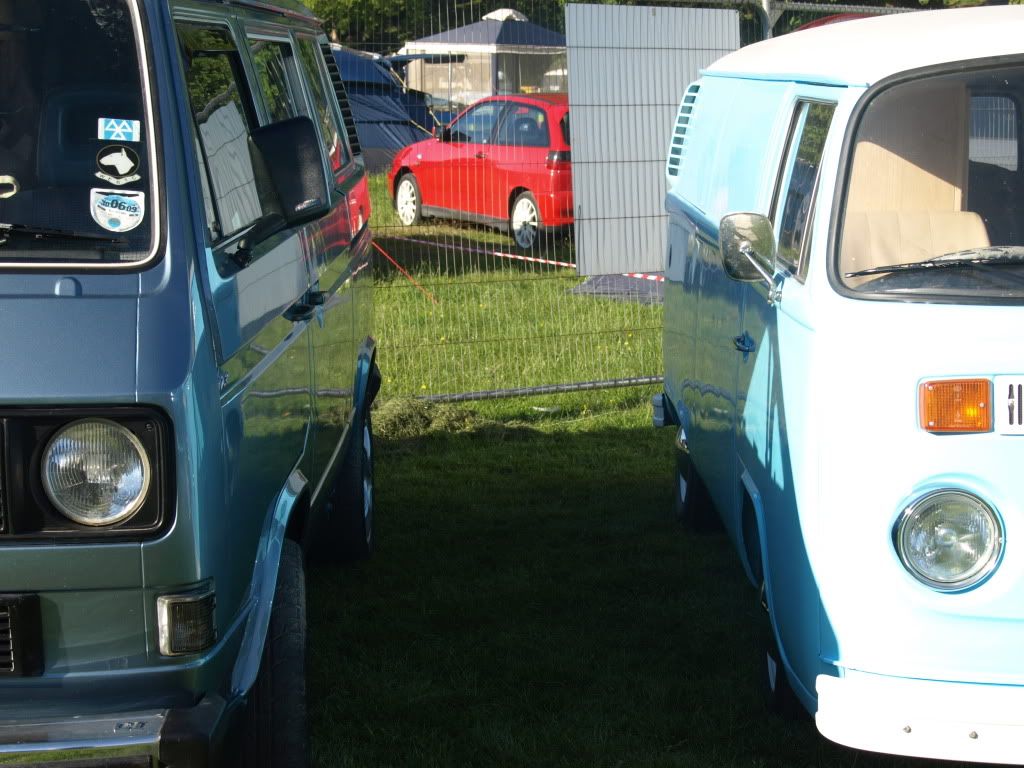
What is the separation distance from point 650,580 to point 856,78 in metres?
2.82

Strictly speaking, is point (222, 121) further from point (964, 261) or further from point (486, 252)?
point (486, 252)

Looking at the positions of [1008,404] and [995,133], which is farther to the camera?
[995,133]

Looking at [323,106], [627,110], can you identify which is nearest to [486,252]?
[627,110]

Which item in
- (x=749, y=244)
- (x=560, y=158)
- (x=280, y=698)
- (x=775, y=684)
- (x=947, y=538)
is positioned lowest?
(x=775, y=684)

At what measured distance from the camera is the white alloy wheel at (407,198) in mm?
13766

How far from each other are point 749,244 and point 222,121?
151 centimetres

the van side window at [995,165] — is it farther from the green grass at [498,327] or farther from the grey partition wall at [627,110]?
the green grass at [498,327]

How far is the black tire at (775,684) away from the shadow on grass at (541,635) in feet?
0.24

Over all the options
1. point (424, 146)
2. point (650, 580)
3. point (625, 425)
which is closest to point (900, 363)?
point (650, 580)

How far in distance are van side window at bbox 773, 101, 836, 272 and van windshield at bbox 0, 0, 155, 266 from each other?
70.6 inches

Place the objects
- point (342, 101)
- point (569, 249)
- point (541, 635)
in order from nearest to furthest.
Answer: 1. point (541, 635)
2. point (342, 101)
3. point (569, 249)

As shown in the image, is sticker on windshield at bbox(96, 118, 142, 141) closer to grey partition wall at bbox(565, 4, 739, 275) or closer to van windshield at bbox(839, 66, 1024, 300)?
van windshield at bbox(839, 66, 1024, 300)

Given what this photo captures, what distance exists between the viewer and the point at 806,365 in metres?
3.27

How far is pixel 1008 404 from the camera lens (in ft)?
9.84
